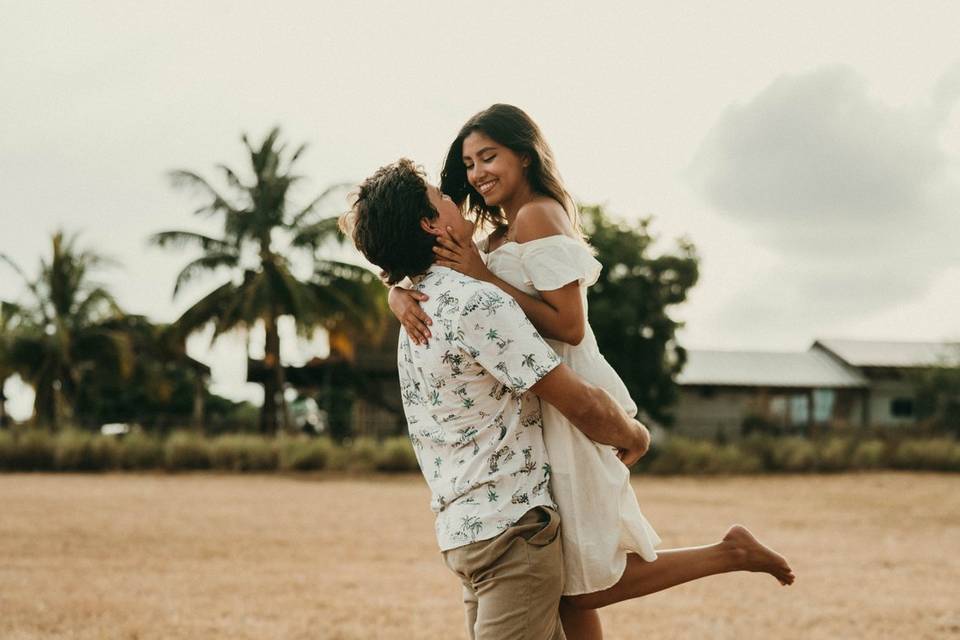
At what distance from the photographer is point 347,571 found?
8250 mm

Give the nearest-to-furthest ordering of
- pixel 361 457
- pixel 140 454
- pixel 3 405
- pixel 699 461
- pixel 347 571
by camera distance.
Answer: pixel 347 571, pixel 140 454, pixel 361 457, pixel 699 461, pixel 3 405

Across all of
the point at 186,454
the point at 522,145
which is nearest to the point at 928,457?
the point at 186,454

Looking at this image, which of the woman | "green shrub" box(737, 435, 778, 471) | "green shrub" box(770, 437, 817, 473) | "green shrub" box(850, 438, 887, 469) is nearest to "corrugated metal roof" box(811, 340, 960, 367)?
"green shrub" box(850, 438, 887, 469)

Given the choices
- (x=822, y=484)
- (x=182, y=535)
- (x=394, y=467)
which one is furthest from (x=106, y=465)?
(x=822, y=484)

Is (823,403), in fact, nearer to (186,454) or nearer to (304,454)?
(304,454)

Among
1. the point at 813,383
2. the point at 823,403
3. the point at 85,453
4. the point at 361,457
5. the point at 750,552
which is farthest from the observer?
the point at 823,403

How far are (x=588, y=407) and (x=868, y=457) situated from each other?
25328mm

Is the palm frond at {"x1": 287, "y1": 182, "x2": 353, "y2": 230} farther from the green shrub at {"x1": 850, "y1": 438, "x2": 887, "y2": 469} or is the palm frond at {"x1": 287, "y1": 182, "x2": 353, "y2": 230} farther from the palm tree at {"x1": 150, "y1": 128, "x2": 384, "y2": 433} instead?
the green shrub at {"x1": 850, "y1": 438, "x2": 887, "y2": 469}

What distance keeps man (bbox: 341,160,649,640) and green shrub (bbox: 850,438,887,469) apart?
24916 mm

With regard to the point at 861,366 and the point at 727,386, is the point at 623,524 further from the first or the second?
the point at 861,366

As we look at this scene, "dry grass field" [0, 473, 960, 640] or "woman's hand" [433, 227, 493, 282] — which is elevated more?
"woman's hand" [433, 227, 493, 282]

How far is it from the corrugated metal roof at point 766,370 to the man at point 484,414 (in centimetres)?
3239

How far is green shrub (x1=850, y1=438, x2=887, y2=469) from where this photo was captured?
2561 cm

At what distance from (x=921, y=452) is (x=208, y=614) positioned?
23.7m
